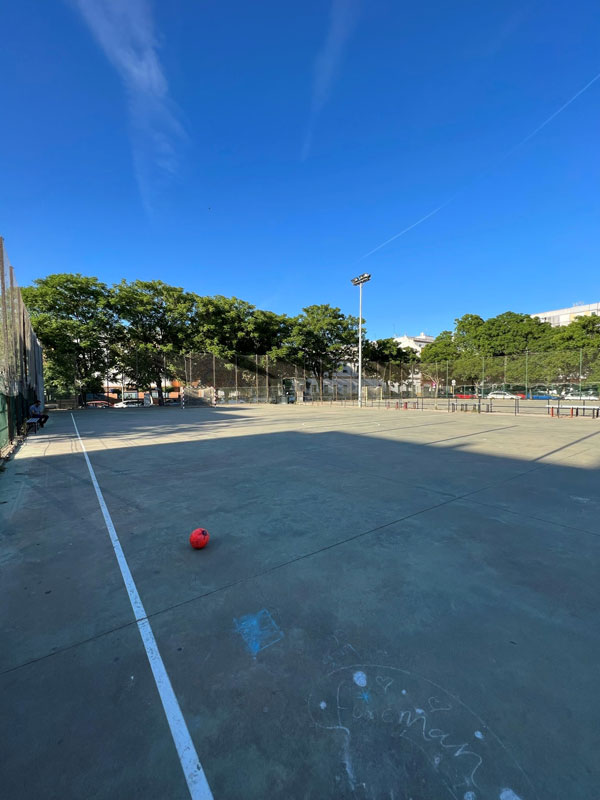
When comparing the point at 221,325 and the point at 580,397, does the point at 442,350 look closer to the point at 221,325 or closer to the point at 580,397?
the point at 580,397

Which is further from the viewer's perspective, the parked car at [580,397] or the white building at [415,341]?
the white building at [415,341]

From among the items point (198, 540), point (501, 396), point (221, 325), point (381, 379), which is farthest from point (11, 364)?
point (381, 379)

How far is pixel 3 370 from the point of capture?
12.3m

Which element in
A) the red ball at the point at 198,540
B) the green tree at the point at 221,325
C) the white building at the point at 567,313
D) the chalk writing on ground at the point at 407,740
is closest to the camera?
the chalk writing on ground at the point at 407,740

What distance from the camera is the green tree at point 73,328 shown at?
98.5 feet

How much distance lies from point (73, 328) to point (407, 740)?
3617 centimetres

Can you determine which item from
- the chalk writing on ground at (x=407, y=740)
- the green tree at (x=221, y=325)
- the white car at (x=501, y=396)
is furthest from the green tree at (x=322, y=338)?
the chalk writing on ground at (x=407, y=740)

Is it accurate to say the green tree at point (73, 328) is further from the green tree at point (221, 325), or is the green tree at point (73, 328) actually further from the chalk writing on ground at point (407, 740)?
the chalk writing on ground at point (407, 740)

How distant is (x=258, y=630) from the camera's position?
8.97 feet

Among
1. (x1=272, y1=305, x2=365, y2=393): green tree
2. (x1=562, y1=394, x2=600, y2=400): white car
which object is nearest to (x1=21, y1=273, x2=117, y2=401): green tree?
(x1=272, y1=305, x2=365, y2=393): green tree

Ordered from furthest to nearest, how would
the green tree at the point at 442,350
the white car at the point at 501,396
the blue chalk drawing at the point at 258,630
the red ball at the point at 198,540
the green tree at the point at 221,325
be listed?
the green tree at the point at 442,350 → the green tree at the point at 221,325 → the white car at the point at 501,396 → the red ball at the point at 198,540 → the blue chalk drawing at the point at 258,630

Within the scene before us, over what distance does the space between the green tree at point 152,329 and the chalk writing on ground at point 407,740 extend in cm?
3687

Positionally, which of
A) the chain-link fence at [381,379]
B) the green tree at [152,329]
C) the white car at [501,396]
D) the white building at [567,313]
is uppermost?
the white building at [567,313]

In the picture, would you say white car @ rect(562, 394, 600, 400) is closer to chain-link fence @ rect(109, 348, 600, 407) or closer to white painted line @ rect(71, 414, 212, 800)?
chain-link fence @ rect(109, 348, 600, 407)
